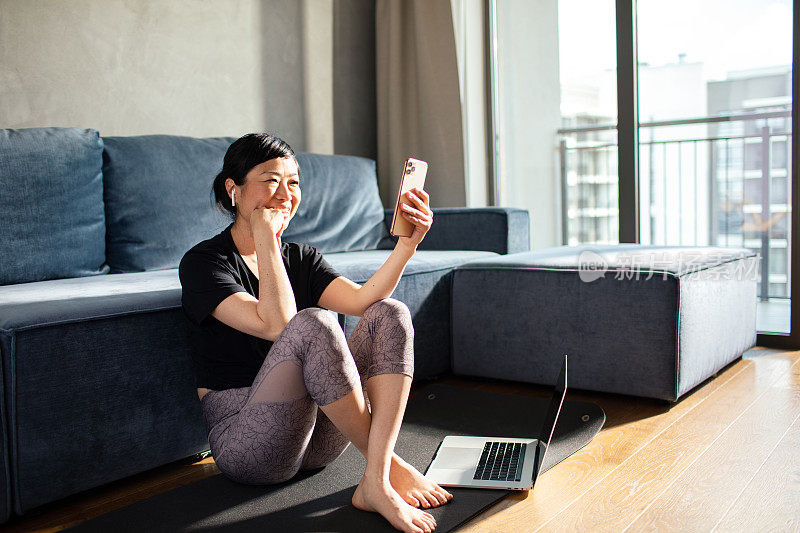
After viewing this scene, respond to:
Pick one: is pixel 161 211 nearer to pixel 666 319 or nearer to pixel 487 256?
pixel 487 256

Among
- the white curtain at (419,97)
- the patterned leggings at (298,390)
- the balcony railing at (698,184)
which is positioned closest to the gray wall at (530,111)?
the balcony railing at (698,184)

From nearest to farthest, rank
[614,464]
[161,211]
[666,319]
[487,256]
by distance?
[614,464] < [666,319] < [161,211] < [487,256]

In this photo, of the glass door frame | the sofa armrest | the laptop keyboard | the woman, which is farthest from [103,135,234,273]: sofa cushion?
the glass door frame

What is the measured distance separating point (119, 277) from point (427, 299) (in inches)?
39.2

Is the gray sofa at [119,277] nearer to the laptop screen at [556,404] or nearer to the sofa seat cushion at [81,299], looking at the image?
the sofa seat cushion at [81,299]

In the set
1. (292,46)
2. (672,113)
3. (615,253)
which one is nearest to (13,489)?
(615,253)

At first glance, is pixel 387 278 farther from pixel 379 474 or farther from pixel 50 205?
pixel 50 205

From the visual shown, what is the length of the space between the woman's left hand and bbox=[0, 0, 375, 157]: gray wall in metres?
1.56

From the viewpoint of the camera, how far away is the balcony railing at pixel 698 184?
122 inches

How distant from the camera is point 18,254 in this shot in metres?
1.96

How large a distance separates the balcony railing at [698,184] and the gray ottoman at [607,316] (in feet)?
2.15

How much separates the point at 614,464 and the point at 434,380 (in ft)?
3.13

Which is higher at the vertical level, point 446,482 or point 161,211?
point 161,211

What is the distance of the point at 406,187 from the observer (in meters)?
1.46
